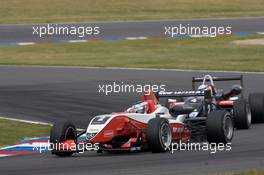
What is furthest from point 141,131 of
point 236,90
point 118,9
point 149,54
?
point 118,9

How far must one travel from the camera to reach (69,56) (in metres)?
37.6

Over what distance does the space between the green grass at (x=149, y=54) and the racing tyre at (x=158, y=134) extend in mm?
15026

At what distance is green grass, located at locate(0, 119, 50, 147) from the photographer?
19237mm

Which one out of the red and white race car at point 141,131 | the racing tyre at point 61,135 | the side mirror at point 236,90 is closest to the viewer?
the red and white race car at point 141,131

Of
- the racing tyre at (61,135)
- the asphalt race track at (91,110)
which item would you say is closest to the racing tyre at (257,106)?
the asphalt race track at (91,110)

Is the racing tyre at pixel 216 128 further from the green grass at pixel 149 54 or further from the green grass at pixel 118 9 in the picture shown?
the green grass at pixel 118 9

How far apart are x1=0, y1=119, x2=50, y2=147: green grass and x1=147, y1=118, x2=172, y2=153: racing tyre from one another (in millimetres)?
3623

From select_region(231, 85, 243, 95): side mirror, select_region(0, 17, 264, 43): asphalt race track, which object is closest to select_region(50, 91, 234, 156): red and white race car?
select_region(231, 85, 243, 95): side mirror

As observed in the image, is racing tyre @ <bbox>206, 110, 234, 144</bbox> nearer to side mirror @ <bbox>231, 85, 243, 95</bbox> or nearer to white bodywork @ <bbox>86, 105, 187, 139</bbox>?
white bodywork @ <bbox>86, 105, 187, 139</bbox>

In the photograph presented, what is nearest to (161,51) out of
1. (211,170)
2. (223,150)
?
(223,150)

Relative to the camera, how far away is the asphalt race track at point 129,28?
4472 centimetres

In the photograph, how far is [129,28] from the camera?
47.9m

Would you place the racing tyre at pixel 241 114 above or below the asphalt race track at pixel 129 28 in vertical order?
below

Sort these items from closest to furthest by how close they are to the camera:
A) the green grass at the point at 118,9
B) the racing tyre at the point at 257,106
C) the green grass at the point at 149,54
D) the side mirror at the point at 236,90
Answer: the racing tyre at the point at 257,106
the side mirror at the point at 236,90
the green grass at the point at 149,54
the green grass at the point at 118,9
